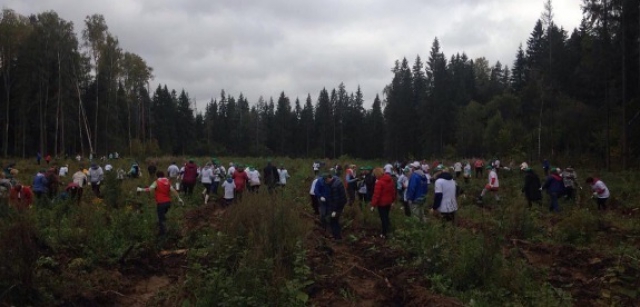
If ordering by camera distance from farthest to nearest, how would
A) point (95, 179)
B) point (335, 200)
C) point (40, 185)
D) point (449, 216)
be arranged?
point (95, 179), point (40, 185), point (335, 200), point (449, 216)

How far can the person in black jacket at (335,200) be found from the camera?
36.4ft

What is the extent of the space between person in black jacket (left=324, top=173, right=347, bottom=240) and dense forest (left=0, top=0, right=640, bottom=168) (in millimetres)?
21286

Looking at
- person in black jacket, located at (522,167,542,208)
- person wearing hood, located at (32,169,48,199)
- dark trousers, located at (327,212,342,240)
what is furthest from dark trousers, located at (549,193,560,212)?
person wearing hood, located at (32,169,48,199)

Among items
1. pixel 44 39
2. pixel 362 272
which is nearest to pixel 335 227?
pixel 362 272

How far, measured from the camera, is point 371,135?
88.9 meters

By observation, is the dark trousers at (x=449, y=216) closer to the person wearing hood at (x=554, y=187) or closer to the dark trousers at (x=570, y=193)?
the person wearing hood at (x=554, y=187)

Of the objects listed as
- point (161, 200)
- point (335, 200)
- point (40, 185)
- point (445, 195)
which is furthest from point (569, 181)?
point (40, 185)

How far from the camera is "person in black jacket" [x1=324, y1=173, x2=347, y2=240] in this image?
11.1m

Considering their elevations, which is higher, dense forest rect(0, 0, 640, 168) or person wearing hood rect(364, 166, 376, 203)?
dense forest rect(0, 0, 640, 168)

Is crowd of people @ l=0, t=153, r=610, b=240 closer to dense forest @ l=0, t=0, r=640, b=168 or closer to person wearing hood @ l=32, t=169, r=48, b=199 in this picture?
person wearing hood @ l=32, t=169, r=48, b=199

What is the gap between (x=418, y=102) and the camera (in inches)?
2916

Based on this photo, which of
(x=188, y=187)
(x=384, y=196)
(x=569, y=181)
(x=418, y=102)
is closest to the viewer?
(x=384, y=196)

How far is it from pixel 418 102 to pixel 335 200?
65045 mm

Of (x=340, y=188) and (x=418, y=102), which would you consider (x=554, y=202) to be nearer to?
(x=340, y=188)
